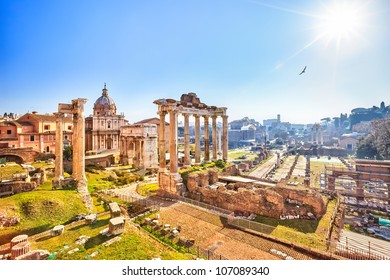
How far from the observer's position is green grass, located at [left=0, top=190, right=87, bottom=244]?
919 centimetres

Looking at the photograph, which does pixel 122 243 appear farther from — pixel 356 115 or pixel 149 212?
pixel 356 115

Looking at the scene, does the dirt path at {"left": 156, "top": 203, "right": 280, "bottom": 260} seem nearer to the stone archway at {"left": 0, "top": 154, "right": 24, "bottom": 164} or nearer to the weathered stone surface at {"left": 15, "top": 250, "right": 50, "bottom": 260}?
the weathered stone surface at {"left": 15, "top": 250, "right": 50, "bottom": 260}

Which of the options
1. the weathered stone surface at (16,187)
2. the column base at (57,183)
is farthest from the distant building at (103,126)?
the weathered stone surface at (16,187)

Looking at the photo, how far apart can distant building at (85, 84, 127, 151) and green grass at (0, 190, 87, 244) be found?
28.7m

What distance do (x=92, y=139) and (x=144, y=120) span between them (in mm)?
24470

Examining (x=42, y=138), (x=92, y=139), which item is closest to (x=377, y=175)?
(x=92, y=139)

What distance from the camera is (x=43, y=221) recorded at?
9.93 meters

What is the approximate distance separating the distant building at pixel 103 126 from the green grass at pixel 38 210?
28692 mm

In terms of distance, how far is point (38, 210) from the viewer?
10.6 metres

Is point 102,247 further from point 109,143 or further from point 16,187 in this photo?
point 109,143

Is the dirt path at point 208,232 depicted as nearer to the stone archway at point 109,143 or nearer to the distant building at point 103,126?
the distant building at point 103,126

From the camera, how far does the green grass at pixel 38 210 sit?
362 inches

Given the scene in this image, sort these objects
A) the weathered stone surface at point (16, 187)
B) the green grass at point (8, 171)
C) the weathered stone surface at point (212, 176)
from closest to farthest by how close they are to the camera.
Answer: the weathered stone surface at point (16, 187)
the green grass at point (8, 171)
the weathered stone surface at point (212, 176)

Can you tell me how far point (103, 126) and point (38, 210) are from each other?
31.5m
